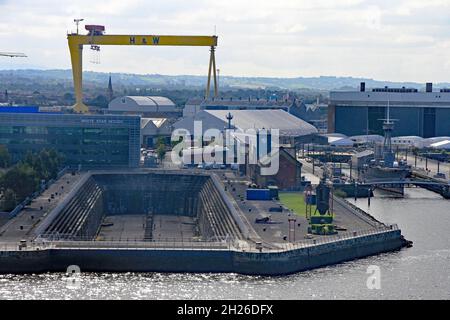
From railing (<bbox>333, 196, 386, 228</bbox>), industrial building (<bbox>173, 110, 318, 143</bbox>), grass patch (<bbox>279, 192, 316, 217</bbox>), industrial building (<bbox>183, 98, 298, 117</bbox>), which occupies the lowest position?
railing (<bbox>333, 196, 386, 228</bbox>)

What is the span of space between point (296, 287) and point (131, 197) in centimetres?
2047

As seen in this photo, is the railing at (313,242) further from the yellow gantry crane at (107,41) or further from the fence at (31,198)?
the yellow gantry crane at (107,41)

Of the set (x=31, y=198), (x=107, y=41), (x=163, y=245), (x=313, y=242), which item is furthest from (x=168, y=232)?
(x=107, y=41)

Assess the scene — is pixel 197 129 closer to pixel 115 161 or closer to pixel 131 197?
pixel 115 161

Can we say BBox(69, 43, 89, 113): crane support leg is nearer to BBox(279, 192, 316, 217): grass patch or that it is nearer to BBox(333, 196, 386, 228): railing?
BBox(279, 192, 316, 217): grass patch

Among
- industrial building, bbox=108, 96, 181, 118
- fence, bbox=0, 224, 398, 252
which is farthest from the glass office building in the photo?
industrial building, bbox=108, 96, 181, 118

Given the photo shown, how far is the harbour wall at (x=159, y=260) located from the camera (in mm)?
26688

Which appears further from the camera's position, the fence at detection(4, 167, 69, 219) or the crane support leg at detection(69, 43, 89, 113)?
the crane support leg at detection(69, 43, 89, 113)

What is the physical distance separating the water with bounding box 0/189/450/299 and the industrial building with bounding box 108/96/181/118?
58658mm

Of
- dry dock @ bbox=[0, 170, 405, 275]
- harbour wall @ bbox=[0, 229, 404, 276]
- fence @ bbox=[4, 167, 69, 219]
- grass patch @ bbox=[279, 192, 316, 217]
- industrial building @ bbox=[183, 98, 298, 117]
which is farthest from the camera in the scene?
industrial building @ bbox=[183, 98, 298, 117]

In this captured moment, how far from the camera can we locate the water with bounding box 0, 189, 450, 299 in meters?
23.6

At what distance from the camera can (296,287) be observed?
25.0 m
